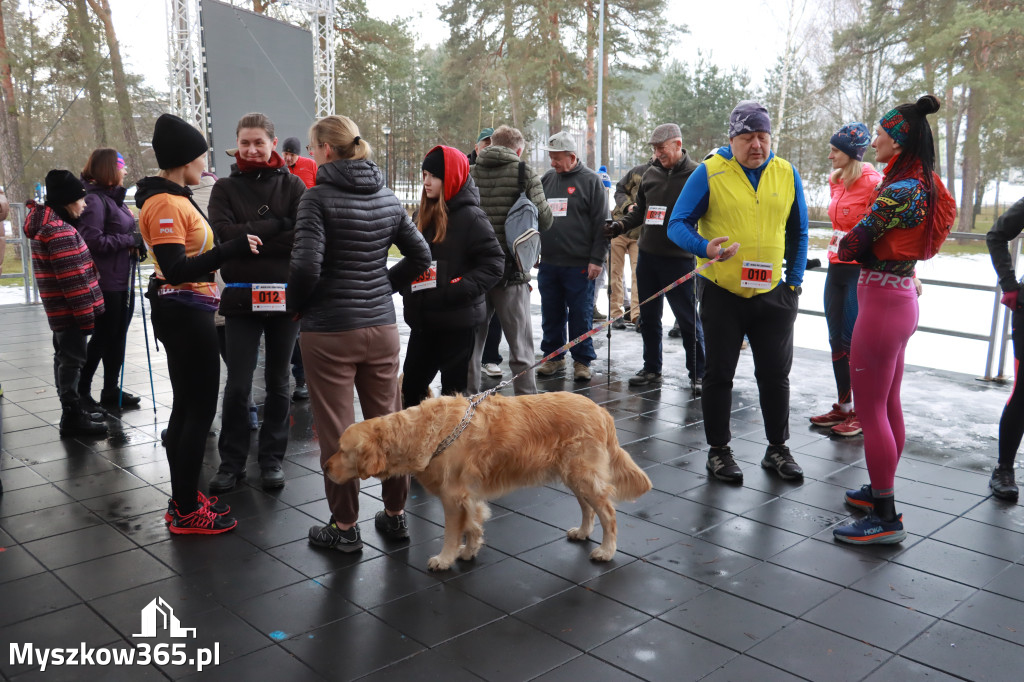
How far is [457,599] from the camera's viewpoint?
3.34 meters

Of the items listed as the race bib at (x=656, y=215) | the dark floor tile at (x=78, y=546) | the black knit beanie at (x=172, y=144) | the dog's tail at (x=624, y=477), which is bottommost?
the dark floor tile at (x=78, y=546)

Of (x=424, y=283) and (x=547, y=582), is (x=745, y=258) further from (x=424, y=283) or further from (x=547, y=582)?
(x=547, y=582)

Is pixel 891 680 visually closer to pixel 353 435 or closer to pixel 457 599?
pixel 457 599

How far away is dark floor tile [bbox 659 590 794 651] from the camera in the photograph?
9.89 feet

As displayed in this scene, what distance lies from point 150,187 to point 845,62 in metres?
27.6

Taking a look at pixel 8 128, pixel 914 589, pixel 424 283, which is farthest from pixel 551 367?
pixel 8 128

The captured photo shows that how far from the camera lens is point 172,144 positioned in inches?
147

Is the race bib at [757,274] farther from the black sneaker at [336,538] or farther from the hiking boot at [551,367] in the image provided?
the hiking boot at [551,367]

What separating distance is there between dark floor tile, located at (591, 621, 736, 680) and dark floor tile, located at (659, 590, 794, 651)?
61mm

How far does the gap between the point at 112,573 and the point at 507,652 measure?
6.14 ft

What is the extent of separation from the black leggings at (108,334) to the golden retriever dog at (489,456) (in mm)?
3368

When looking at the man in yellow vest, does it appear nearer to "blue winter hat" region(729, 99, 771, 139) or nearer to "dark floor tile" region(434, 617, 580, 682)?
"blue winter hat" region(729, 99, 771, 139)

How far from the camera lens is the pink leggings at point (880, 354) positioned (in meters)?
3.81

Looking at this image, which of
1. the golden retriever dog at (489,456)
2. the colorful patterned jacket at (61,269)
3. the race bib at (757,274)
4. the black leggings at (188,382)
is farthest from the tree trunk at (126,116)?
the golden retriever dog at (489,456)
